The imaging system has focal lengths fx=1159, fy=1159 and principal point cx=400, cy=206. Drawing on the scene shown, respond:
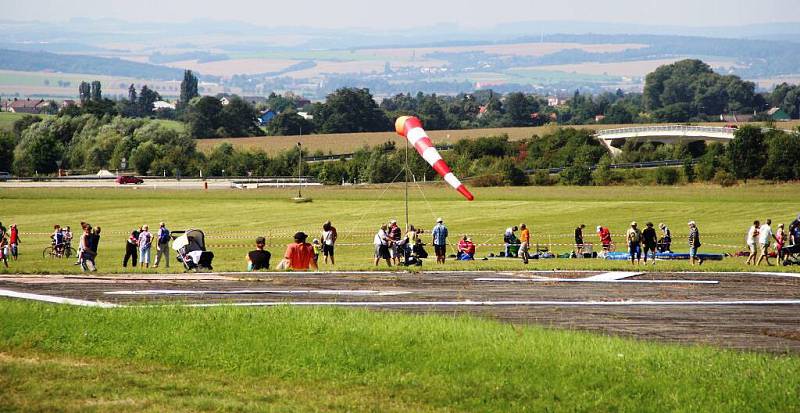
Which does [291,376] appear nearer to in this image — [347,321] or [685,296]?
[347,321]

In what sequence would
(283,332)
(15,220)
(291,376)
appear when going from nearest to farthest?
1. (291,376)
2. (283,332)
3. (15,220)

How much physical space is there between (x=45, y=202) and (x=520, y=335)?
70.1 m

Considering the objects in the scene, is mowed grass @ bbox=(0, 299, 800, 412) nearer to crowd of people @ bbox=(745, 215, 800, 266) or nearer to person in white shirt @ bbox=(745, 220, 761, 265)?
crowd of people @ bbox=(745, 215, 800, 266)

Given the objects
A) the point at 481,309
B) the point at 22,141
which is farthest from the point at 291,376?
the point at 22,141

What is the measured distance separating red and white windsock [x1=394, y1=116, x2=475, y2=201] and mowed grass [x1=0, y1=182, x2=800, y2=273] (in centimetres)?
596

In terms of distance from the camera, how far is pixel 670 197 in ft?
253

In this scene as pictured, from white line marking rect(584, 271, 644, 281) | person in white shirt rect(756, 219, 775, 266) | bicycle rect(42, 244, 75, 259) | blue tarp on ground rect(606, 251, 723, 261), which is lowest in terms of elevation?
bicycle rect(42, 244, 75, 259)

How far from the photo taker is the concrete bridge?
4513 inches

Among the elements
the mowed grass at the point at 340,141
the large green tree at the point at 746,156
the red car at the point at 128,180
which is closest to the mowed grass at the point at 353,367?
the large green tree at the point at 746,156

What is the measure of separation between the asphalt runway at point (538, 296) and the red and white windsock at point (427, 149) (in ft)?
8.16

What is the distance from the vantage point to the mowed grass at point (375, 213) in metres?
51.5

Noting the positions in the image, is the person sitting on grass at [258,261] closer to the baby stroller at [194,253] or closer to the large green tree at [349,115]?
the baby stroller at [194,253]

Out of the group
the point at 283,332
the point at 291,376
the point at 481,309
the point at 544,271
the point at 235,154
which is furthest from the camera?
the point at 235,154

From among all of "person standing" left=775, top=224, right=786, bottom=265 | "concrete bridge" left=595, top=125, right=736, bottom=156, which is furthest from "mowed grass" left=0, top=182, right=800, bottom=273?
"concrete bridge" left=595, top=125, right=736, bottom=156
